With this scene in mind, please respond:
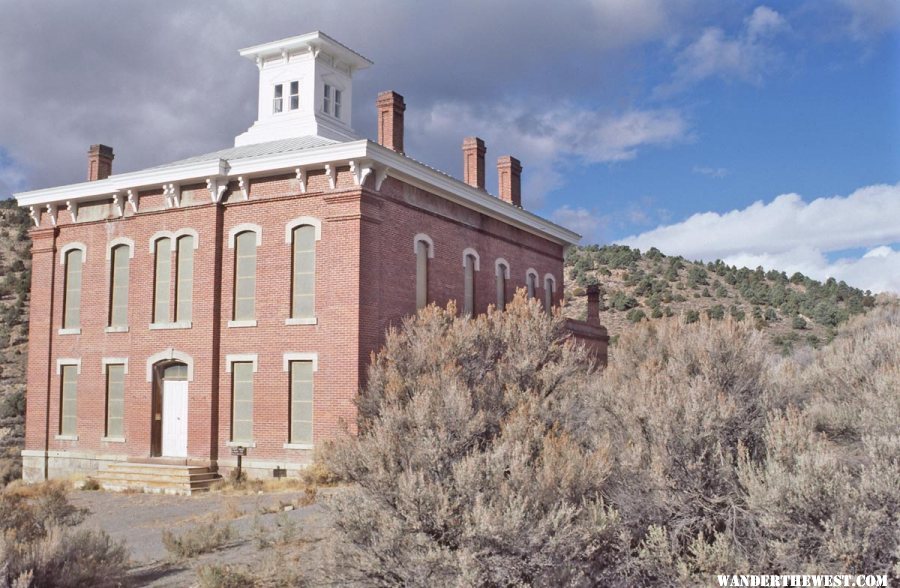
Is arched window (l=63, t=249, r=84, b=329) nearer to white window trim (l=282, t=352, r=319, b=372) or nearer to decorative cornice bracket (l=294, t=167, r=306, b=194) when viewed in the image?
white window trim (l=282, t=352, r=319, b=372)

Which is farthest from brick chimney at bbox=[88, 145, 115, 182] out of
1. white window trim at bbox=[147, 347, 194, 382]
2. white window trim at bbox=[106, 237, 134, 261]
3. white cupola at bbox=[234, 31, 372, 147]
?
white window trim at bbox=[147, 347, 194, 382]

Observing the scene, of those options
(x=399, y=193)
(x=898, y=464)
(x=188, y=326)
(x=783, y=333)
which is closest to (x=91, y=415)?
(x=188, y=326)

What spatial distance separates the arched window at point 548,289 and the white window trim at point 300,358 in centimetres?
1219

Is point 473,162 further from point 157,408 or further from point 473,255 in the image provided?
point 157,408

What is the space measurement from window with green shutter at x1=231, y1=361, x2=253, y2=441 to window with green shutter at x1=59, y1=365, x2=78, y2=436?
6431 millimetres

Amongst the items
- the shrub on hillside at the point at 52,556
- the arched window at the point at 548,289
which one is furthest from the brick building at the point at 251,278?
the shrub on hillside at the point at 52,556

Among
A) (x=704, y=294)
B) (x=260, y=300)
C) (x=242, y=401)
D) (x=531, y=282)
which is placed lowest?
(x=242, y=401)

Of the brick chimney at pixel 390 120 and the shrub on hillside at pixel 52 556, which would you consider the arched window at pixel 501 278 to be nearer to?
the brick chimney at pixel 390 120

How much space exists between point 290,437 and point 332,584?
489 inches

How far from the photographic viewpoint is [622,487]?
9742 mm

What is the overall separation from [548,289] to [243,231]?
1313 cm

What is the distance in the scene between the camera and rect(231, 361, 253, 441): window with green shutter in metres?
22.0

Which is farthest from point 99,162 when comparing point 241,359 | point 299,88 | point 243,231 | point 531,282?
point 531,282

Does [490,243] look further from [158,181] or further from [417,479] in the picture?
[417,479]
